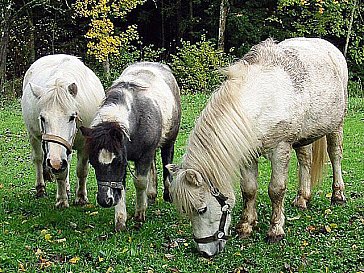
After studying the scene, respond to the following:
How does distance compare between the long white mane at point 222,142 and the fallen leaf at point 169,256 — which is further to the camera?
the fallen leaf at point 169,256

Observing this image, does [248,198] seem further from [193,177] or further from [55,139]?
[55,139]

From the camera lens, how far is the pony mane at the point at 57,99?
589cm

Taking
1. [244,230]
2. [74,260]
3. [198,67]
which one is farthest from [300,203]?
[198,67]

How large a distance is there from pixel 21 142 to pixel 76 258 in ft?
A: 28.8

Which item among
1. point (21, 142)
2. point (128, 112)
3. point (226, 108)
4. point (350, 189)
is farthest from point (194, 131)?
point (21, 142)

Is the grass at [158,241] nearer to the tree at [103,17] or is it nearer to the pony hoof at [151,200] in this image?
the pony hoof at [151,200]

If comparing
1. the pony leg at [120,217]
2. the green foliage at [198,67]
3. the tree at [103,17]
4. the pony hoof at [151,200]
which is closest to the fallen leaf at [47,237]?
the pony leg at [120,217]

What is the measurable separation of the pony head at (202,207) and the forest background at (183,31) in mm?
15816

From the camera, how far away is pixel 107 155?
17.4 feet

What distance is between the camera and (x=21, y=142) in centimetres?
1345

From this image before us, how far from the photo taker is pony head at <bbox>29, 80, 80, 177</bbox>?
226 inches

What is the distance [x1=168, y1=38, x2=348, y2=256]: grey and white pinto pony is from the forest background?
48.9 feet

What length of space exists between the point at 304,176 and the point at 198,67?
14790 mm

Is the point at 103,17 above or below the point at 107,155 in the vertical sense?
below
